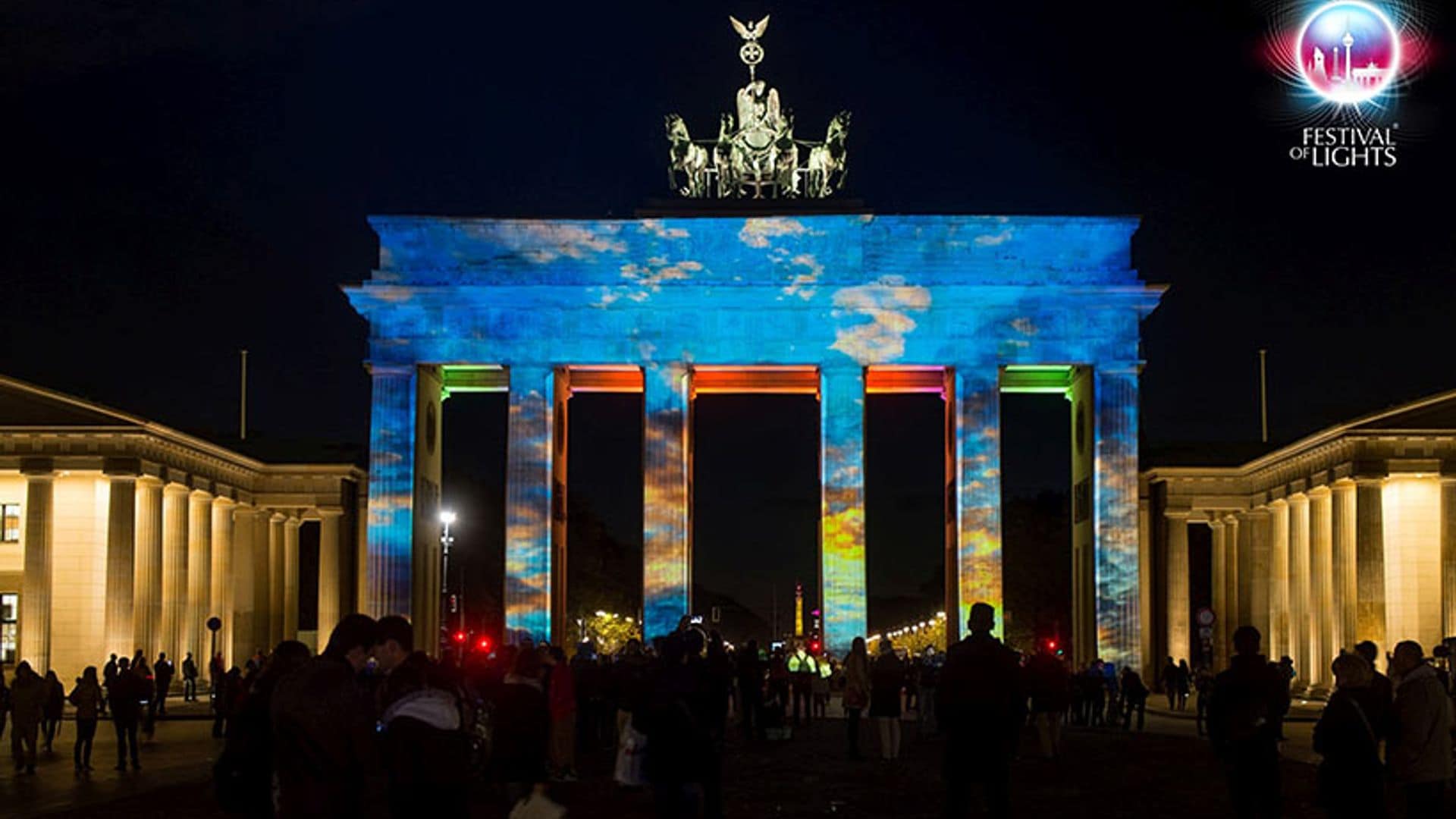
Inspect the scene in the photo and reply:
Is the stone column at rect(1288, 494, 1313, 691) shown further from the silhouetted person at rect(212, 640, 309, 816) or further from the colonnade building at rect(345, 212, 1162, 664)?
the silhouetted person at rect(212, 640, 309, 816)

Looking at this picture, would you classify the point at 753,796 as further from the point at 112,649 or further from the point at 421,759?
the point at 112,649

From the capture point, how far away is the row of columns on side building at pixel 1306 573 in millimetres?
60094

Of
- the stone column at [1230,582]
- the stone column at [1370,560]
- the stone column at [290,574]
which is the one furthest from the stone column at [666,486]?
the stone column at [1230,582]

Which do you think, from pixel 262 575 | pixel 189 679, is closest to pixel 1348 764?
pixel 189 679

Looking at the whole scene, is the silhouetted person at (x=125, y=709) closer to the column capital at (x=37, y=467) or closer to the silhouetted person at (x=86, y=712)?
the silhouetted person at (x=86, y=712)

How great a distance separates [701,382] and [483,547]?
6002cm

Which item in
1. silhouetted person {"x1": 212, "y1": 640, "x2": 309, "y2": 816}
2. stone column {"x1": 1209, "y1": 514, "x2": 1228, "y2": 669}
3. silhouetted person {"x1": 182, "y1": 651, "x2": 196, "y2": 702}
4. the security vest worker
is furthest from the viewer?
stone column {"x1": 1209, "y1": 514, "x2": 1228, "y2": 669}

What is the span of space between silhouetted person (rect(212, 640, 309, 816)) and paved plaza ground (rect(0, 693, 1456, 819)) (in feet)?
34.4

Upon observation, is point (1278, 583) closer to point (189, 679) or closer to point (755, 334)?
point (755, 334)

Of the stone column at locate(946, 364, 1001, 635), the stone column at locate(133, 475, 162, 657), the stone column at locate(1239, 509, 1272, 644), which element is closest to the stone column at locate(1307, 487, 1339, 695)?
the stone column at locate(1239, 509, 1272, 644)

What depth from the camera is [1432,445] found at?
196ft

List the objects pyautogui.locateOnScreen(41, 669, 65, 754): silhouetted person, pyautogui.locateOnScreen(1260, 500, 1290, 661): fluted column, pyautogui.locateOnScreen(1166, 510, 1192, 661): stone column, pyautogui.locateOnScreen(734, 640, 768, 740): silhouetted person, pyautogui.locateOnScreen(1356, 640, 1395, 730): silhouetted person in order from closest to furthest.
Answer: pyautogui.locateOnScreen(1356, 640, 1395, 730): silhouetted person
pyautogui.locateOnScreen(41, 669, 65, 754): silhouetted person
pyautogui.locateOnScreen(734, 640, 768, 740): silhouetted person
pyautogui.locateOnScreen(1260, 500, 1290, 661): fluted column
pyautogui.locateOnScreen(1166, 510, 1192, 661): stone column

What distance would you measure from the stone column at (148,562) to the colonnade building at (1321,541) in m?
30.9

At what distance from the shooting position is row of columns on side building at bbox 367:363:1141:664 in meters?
66.2
